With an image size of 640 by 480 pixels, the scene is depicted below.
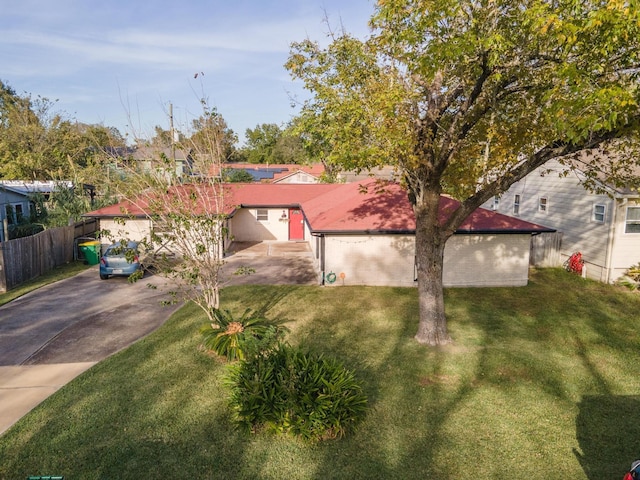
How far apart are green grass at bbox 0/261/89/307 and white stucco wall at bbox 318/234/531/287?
11.4m

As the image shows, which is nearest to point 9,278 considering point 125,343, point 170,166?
point 125,343

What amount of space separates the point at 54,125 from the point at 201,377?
50247 millimetres

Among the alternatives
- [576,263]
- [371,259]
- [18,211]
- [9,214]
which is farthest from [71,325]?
[576,263]

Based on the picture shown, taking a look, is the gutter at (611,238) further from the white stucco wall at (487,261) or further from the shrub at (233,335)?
the shrub at (233,335)

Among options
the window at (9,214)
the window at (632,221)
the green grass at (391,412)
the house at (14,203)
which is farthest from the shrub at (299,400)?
the window at (9,214)

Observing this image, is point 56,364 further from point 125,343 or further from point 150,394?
point 150,394

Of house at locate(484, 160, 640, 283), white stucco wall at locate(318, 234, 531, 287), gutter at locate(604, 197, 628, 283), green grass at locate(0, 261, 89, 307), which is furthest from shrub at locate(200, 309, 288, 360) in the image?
gutter at locate(604, 197, 628, 283)

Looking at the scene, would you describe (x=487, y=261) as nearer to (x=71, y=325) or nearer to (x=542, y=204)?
(x=542, y=204)

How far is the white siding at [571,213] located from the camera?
1820 cm

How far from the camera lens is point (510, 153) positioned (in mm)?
10969

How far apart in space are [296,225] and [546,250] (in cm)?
1454

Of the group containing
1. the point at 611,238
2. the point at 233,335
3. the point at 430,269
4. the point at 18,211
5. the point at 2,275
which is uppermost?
the point at 18,211

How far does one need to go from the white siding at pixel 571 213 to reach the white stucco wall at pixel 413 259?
11.1 feet

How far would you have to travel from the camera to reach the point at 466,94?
10.9 meters
